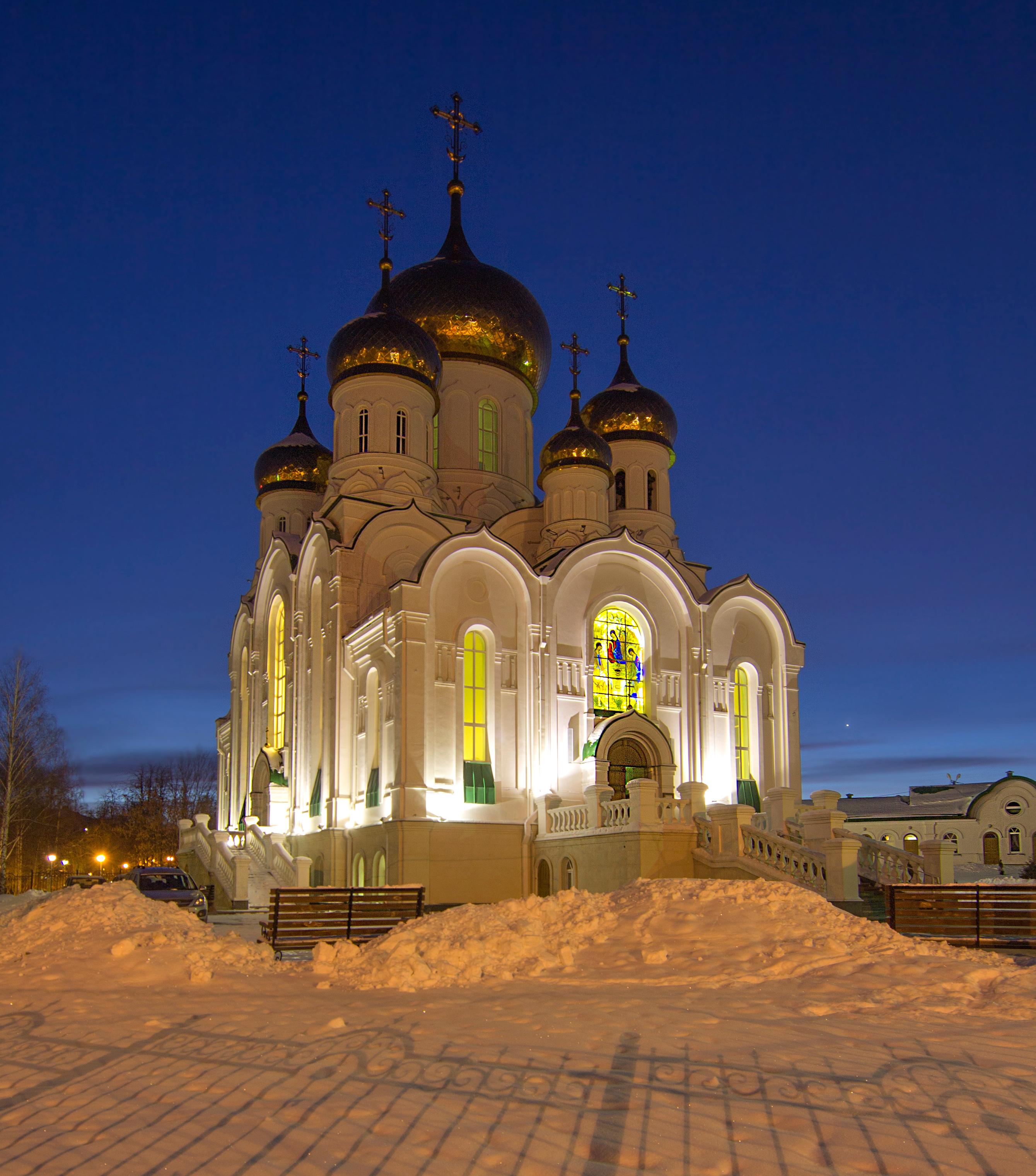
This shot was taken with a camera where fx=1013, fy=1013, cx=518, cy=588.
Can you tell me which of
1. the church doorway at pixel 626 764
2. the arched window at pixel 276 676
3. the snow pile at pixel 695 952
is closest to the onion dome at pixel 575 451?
the church doorway at pixel 626 764

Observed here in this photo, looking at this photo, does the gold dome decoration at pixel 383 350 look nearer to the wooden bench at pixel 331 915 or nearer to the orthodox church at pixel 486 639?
the orthodox church at pixel 486 639

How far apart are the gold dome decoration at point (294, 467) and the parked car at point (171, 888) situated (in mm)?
14143

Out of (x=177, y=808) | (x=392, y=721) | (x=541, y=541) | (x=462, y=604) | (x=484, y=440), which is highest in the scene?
(x=484, y=440)

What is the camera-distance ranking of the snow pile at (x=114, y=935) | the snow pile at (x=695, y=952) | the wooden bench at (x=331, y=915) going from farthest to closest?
the wooden bench at (x=331, y=915), the snow pile at (x=114, y=935), the snow pile at (x=695, y=952)

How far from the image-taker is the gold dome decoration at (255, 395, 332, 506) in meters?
30.5

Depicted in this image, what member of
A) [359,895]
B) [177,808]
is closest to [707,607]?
[359,895]

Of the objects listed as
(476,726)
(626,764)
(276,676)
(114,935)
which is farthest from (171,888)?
(276,676)

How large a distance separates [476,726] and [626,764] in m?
3.39

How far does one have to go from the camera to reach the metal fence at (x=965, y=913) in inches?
432

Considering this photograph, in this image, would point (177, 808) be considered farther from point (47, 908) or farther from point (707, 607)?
point (47, 908)

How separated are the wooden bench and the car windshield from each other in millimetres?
7329

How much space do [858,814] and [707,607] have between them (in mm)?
25185

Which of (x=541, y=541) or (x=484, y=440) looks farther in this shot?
(x=484, y=440)

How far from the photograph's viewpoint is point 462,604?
20.8 metres
